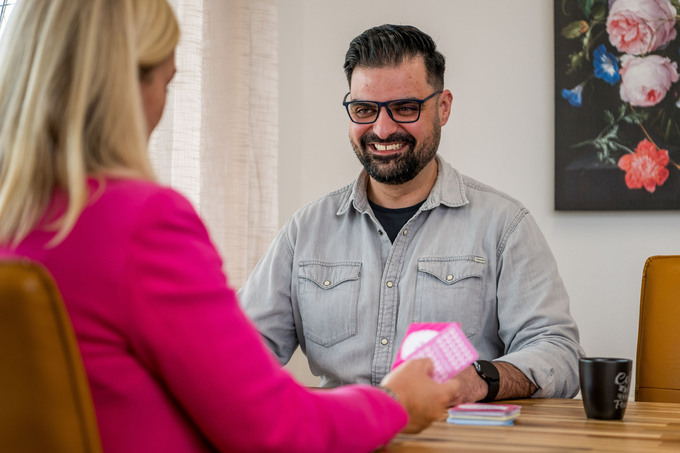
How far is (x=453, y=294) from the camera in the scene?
6.31ft

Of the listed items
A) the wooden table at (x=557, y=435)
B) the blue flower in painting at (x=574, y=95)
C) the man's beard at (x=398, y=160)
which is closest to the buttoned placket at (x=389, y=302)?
the man's beard at (x=398, y=160)

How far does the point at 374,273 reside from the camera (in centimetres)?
199

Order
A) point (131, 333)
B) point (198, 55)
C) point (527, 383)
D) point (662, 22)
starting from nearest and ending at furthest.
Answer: point (131, 333) → point (527, 383) → point (198, 55) → point (662, 22)

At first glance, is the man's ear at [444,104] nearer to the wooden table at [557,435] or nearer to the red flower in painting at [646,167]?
the red flower in painting at [646,167]

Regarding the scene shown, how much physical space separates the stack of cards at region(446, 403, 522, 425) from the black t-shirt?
2.69 feet

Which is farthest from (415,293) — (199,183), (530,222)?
(199,183)

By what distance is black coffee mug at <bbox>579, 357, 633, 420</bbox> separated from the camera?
1.27 m

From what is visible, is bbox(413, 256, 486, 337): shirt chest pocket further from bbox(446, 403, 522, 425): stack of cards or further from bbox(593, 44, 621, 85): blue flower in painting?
bbox(593, 44, 621, 85): blue flower in painting

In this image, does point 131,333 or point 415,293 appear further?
point 415,293

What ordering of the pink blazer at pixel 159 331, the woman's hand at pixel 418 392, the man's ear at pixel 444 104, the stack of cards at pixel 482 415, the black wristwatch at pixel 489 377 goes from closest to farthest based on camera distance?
the pink blazer at pixel 159 331 < the woman's hand at pixel 418 392 < the stack of cards at pixel 482 415 < the black wristwatch at pixel 489 377 < the man's ear at pixel 444 104

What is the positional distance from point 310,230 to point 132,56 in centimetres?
131

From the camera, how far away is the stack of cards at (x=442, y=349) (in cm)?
113

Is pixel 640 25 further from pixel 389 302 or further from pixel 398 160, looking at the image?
pixel 389 302

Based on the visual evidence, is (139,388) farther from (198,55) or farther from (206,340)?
(198,55)
